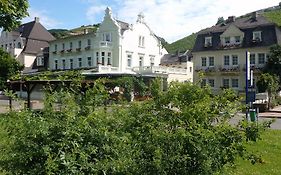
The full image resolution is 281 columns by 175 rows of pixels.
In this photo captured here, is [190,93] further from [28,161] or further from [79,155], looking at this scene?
[28,161]

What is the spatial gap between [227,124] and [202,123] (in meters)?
0.37

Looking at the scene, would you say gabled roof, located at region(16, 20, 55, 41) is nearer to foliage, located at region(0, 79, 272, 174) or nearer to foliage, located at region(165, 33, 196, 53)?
foliage, located at region(165, 33, 196, 53)

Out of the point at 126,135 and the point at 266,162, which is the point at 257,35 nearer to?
the point at 266,162


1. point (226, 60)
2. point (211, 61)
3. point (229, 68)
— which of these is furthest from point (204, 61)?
point (229, 68)

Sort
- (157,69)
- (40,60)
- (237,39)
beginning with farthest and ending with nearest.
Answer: (40,60), (157,69), (237,39)

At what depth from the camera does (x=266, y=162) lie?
9984 mm

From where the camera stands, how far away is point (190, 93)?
5.36m

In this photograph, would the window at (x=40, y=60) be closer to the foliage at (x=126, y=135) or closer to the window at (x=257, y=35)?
the window at (x=257, y=35)

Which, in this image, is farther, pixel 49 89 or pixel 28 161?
pixel 49 89

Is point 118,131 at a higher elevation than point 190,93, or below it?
below

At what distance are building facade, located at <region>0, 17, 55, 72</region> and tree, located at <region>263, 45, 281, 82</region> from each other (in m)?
43.2

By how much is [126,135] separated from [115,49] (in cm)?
4714

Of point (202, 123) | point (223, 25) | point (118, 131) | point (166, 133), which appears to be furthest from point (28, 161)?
point (223, 25)

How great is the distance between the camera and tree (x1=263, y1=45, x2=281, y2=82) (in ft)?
139
